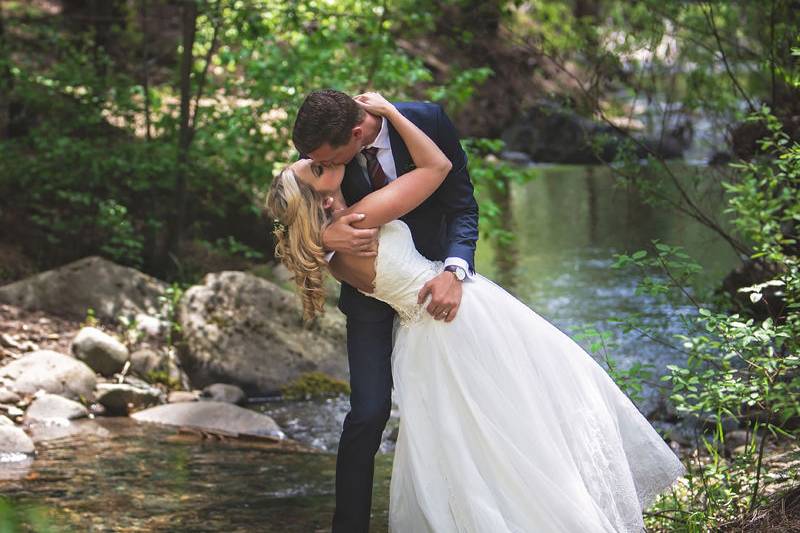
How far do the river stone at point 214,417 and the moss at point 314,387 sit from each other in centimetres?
79

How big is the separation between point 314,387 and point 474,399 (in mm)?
4089

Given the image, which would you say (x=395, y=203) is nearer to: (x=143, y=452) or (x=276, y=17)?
(x=143, y=452)

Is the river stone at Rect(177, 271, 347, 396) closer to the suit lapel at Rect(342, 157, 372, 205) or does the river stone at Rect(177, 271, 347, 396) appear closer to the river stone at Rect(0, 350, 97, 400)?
the river stone at Rect(0, 350, 97, 400)

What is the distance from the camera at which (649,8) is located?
7.00 meters

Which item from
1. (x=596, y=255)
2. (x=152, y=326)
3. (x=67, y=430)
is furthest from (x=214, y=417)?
(x=596, y=255)

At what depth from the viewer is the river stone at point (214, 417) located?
6.32 m

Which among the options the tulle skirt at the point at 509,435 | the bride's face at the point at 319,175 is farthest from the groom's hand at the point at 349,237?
the tulle skirt at the point at 509,435

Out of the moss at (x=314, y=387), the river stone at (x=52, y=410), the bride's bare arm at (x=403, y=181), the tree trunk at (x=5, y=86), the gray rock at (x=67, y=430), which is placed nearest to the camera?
the bride's bare arm at (x=403, y=181)

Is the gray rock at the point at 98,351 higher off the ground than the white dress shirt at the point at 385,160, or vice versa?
the white dress shirt at the point at 385,160


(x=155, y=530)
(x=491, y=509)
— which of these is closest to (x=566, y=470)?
(x=491, y=509)

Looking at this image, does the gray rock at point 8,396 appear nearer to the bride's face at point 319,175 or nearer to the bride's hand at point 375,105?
the bride's face at point 319,175

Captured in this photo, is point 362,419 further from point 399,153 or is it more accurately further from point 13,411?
point 13,411

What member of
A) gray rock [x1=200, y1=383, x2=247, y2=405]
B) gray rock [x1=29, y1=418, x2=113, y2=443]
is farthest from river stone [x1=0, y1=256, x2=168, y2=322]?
gray rock [x1=29, y1=418, x2=113, y2=443]

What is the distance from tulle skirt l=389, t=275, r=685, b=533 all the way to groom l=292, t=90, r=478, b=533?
0.09 m
